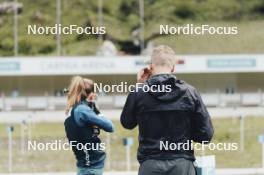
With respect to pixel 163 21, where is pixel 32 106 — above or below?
below

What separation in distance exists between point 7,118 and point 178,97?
2420 centimetres

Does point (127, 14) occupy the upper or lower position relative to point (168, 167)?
upper

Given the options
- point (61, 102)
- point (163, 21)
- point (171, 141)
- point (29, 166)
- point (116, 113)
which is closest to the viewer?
point (171, 141)

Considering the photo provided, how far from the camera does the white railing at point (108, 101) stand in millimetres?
32700

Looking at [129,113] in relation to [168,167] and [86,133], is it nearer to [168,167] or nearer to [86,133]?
[168,167]

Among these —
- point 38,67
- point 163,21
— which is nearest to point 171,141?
point 38,67

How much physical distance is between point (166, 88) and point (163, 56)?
0.20 metres

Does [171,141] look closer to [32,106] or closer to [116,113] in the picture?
[116,113]

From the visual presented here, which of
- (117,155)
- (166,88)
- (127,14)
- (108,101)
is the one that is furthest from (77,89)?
(127,14)

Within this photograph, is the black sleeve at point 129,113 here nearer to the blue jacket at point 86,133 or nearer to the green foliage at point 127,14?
the blue jacket at point 86,133

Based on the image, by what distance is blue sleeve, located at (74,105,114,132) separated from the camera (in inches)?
219

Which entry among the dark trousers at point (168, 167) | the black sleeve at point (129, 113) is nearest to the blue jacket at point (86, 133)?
the black sleeve at point (129, 113)

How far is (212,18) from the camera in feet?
152

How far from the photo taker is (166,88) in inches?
175
